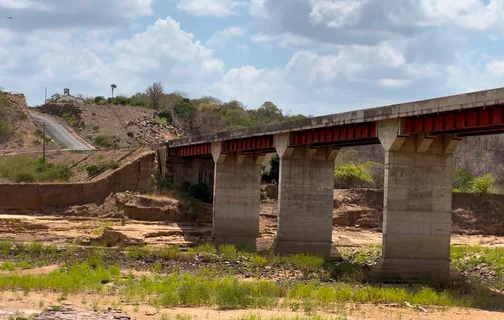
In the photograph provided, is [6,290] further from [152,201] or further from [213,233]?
[152,201]

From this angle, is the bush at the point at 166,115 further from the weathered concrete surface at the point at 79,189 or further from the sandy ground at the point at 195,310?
the sandy ground at the point at 195,310

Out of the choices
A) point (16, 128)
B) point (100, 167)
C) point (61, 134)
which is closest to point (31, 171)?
point (100, 167)

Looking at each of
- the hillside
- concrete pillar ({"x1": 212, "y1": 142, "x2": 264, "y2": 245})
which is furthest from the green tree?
concrete pillar ({"x1": 212, "y1": 142, "x2": 264, "y2": 245})

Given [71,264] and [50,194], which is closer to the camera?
[71,264]

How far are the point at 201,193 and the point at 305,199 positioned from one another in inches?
880

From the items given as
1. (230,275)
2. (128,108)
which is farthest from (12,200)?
(128,108)

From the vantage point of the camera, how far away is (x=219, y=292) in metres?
31.8

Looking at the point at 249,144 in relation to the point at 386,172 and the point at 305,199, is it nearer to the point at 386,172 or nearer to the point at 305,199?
the point at 305,199

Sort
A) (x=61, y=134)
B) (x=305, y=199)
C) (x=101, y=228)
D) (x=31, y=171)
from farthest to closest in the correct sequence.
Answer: (x=61, y=134), (x=31, y=171), (x=101, y=228), (x=305, y=199)

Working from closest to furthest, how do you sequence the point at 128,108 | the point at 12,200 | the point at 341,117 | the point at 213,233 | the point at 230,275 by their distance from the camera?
the point at 230,275 → the point at 341,117 → the point at 213,233 → the point at 12,200 → the point at 128,108

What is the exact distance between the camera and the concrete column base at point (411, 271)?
41.2 m

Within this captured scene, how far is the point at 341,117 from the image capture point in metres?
47.8

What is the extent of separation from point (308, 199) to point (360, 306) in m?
23.4

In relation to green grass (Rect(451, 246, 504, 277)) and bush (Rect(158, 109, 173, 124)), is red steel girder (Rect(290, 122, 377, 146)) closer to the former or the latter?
green grass (Rect(451, 246, 504, 277))
